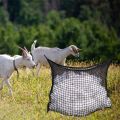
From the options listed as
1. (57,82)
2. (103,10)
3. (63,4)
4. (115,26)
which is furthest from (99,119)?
(63,4)

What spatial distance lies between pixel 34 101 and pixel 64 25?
6556 centimetres

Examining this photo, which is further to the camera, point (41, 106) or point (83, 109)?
point (41, 106)

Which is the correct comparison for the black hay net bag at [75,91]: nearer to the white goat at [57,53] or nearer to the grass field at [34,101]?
the grass field at [34,101]

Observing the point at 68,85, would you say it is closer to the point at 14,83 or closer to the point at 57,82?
the point at 57,82

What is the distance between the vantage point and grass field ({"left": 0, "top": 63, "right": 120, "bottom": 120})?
42.0 feet

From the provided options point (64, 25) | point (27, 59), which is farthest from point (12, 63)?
point (64, 25)

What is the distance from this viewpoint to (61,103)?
12.4m

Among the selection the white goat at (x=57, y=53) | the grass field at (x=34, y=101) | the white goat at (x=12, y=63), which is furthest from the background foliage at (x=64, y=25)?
the white goat at (x=12, y=63)

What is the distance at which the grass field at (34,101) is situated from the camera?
42.0ft

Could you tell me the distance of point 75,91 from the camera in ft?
40.6

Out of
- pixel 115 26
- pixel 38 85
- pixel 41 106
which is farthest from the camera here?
pixel 115 26

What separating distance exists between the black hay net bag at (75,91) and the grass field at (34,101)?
0.84 ft

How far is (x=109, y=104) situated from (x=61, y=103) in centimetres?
113

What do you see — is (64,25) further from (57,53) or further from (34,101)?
(34,101)
